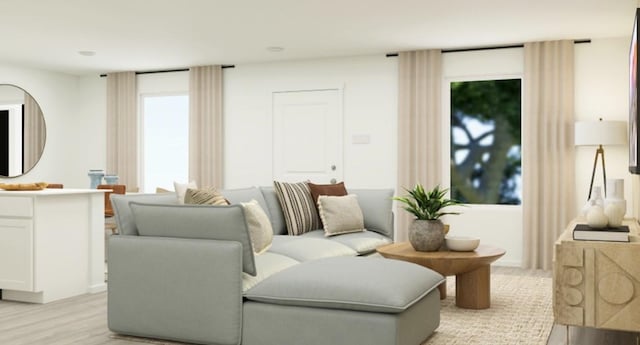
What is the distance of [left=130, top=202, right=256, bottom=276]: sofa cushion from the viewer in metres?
3.46

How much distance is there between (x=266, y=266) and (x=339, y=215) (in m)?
1.80

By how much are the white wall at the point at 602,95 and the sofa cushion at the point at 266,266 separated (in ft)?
13.1

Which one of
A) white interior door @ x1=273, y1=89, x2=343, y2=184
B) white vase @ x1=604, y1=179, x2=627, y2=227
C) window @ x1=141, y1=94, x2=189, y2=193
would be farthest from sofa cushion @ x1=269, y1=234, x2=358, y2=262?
window @ x1=141, y1=94, x2=189, y2=193

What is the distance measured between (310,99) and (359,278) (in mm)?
4891

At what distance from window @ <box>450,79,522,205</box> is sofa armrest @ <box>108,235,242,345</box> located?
180 inches

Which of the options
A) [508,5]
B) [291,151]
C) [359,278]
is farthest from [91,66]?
[359,278]

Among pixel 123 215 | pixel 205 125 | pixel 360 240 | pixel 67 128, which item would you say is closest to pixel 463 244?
pixel 360 240

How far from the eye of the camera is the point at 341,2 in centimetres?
528

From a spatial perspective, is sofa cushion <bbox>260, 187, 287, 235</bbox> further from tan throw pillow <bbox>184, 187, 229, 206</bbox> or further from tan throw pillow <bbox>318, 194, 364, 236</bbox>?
tan throw pillow <bbox>184, 187, 229, 206</bbox>

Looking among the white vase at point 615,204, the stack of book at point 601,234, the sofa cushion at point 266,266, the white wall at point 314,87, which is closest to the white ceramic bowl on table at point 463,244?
the white vase at point 615,204

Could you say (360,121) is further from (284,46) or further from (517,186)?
(517,186)

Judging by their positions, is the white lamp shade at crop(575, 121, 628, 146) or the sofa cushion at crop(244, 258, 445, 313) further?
the white lamp shade at crop(575, 121, 628, 146)

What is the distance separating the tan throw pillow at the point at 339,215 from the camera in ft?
17.7

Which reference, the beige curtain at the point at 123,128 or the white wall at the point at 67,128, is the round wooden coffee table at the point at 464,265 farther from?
the white wall at the point at 67,128
